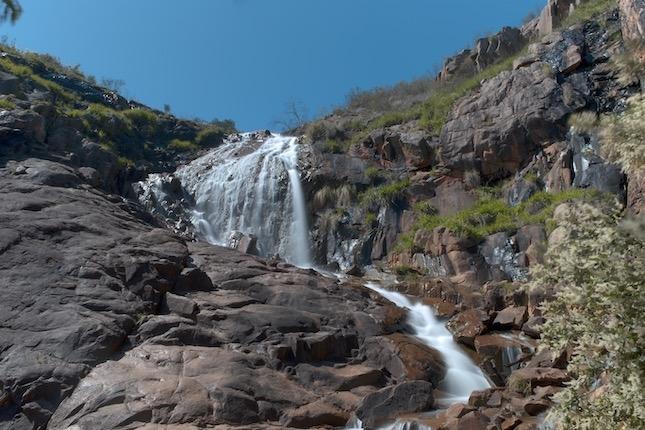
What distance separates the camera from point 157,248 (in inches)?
669

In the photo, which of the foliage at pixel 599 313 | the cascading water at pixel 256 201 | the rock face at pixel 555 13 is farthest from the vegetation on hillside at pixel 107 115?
the foliage at pixel 599 313

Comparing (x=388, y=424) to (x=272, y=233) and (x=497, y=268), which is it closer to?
(x=497, y=268)

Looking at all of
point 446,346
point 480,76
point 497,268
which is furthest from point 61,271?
point 480,76

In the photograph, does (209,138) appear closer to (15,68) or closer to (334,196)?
(15,68)

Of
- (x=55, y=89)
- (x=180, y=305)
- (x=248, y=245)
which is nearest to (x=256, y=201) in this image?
(x=248, y=245)

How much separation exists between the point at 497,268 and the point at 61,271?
13.5 metres

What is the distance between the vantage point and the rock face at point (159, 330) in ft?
37.7

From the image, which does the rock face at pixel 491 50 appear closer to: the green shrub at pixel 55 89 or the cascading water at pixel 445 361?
the cascading water at pixel 445 361

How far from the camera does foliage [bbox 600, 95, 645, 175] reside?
6.66 meters

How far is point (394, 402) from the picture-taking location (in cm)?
1232

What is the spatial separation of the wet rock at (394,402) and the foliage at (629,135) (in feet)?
22.4

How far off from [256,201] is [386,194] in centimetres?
596

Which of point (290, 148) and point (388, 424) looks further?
point (290, 148)

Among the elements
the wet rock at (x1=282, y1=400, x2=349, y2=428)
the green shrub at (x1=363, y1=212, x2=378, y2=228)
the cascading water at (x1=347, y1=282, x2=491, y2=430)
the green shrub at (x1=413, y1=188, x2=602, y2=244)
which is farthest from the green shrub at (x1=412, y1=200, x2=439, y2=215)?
the wet rock at (x1=282, y1=400, x2=349, y2=428)
